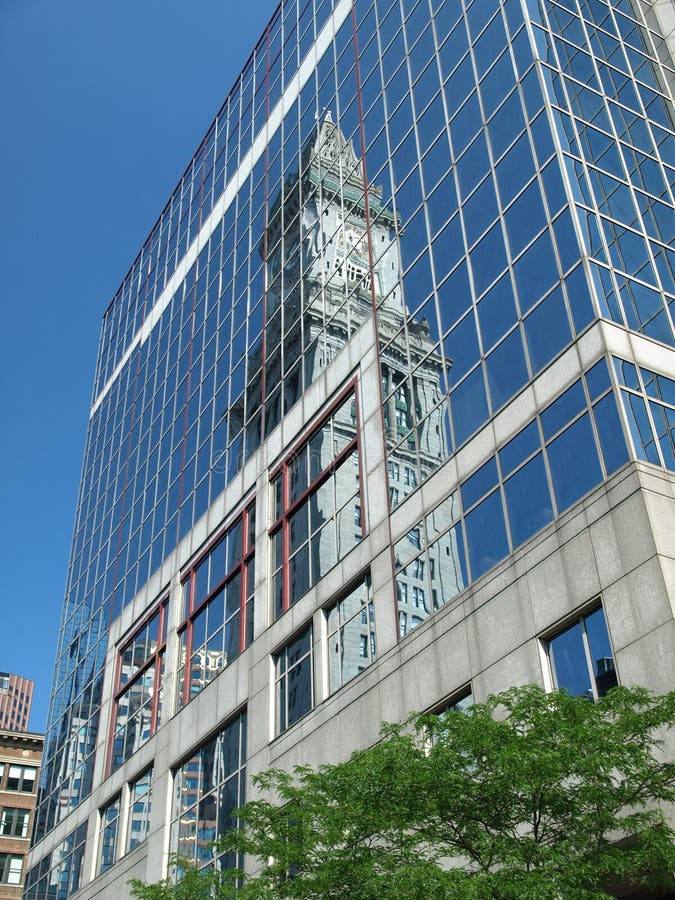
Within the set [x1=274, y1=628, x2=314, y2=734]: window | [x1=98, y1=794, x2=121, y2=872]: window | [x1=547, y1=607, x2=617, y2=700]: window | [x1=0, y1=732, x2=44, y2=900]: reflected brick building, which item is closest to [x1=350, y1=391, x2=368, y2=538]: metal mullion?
[x1=274, y1=628, x2=314, y2=734]: window

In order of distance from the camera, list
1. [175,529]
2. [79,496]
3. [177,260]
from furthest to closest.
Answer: [79,496] < [177,260] < [175,529]

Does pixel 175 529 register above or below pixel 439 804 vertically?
above

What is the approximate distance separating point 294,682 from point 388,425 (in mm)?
9134

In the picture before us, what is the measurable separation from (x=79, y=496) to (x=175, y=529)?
2100 centimetres

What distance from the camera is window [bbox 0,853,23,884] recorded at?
79.7m

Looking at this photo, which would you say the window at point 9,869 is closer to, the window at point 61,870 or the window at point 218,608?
the window at point 61,870

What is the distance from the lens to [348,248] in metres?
40.7

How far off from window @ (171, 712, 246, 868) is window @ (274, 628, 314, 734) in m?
2.78

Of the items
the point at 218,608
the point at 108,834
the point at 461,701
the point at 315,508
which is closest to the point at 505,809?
the point at 461,701

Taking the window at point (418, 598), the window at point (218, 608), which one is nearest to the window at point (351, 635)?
the window at point (418, 598)

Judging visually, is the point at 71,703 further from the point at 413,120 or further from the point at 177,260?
the point at 413,120

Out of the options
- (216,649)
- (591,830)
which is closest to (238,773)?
(216,649)

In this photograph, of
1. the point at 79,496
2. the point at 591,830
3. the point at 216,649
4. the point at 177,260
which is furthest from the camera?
the point at 79,496

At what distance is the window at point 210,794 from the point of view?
123ft
